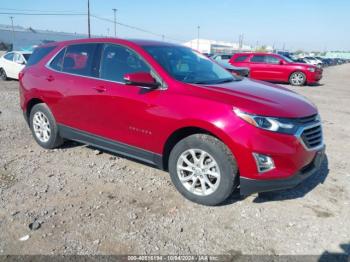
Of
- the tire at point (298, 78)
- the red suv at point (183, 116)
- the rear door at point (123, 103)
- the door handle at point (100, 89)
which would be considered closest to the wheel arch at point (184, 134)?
the red suv at point (183, 116)

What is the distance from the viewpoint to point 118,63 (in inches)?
167

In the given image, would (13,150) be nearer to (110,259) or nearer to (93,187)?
(93,187)

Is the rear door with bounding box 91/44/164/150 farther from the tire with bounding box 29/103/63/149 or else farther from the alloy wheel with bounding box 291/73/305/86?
the alloy wheel with bounding box 291/73/305/86

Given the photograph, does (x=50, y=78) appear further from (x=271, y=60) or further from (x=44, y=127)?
(x=271, y=60)

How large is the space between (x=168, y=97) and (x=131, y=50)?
937 millimetres

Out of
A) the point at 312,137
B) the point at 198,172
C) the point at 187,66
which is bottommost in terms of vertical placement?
the point at 198,172

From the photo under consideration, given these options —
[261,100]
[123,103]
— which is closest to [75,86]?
[123,103]

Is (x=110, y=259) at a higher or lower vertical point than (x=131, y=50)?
lower

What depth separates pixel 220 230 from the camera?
323 centimetres

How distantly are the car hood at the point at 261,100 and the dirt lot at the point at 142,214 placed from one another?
1.08 m

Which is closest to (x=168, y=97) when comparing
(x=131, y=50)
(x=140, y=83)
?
(x=140, y=83)

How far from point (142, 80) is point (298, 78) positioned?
1487 cm

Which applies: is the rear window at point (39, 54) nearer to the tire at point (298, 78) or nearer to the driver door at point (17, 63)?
the driver door at point (17, 63)

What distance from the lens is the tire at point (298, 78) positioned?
54.8 feet
